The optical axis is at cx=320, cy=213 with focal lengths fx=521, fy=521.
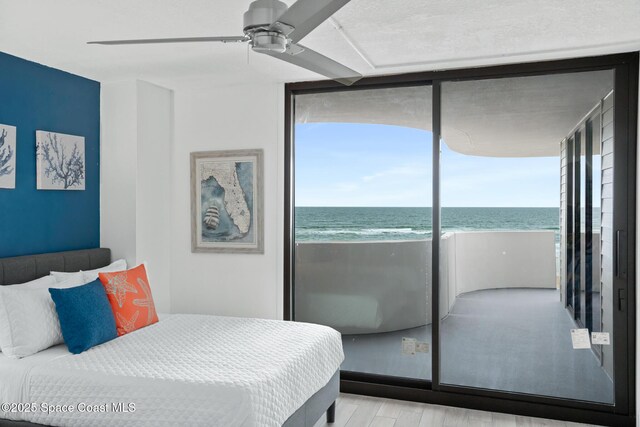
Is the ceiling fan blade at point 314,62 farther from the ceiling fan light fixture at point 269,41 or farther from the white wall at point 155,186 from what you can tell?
the white wall at point 155,186

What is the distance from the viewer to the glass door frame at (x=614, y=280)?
346 cm

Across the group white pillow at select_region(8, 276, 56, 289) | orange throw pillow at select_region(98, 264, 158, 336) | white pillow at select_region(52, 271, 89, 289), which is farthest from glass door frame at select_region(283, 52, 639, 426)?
white pillow at select_region(8, 276, 56, 289)

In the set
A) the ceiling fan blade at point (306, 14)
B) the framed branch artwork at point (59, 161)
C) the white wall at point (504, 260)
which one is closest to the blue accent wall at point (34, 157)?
the framed branch artwork at point (59, 161)

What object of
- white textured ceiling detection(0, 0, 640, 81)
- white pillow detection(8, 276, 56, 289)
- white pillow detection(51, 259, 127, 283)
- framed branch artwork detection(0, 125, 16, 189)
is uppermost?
white textured ceiling detection(0, 0, 640, 81)

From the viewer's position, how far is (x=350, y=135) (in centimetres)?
427

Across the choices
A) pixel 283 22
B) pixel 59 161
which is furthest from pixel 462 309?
pixel 59 161

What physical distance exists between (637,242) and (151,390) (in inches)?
122

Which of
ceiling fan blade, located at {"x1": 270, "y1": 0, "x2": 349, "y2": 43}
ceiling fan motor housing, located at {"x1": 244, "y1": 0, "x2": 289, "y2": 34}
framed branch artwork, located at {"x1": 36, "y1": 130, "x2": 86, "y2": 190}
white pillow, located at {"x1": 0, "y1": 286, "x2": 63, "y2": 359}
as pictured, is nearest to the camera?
ceiling fan blade, located at {"x1": 270, "y1": 0, "x2": 349, "y2": 43}

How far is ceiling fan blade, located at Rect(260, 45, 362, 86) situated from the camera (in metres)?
2.26

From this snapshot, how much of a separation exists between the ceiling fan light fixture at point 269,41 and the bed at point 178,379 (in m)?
1.53

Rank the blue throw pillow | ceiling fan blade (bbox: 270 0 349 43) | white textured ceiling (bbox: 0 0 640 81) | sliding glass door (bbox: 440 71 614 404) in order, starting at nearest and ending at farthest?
ceiling fan blade (bbox: 270 0 349 43), white textured ceiling (bbox: 0 0 640 81), the blue throw pillow, sliding glass door (bbox: 440 71 614 404)

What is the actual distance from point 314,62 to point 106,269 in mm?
2458

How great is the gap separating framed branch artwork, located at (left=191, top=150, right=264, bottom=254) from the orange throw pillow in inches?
35.9

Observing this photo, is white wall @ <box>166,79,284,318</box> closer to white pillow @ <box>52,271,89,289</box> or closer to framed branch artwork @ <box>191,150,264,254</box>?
framed branch artwork @ <box>191,150,264,254</box>
